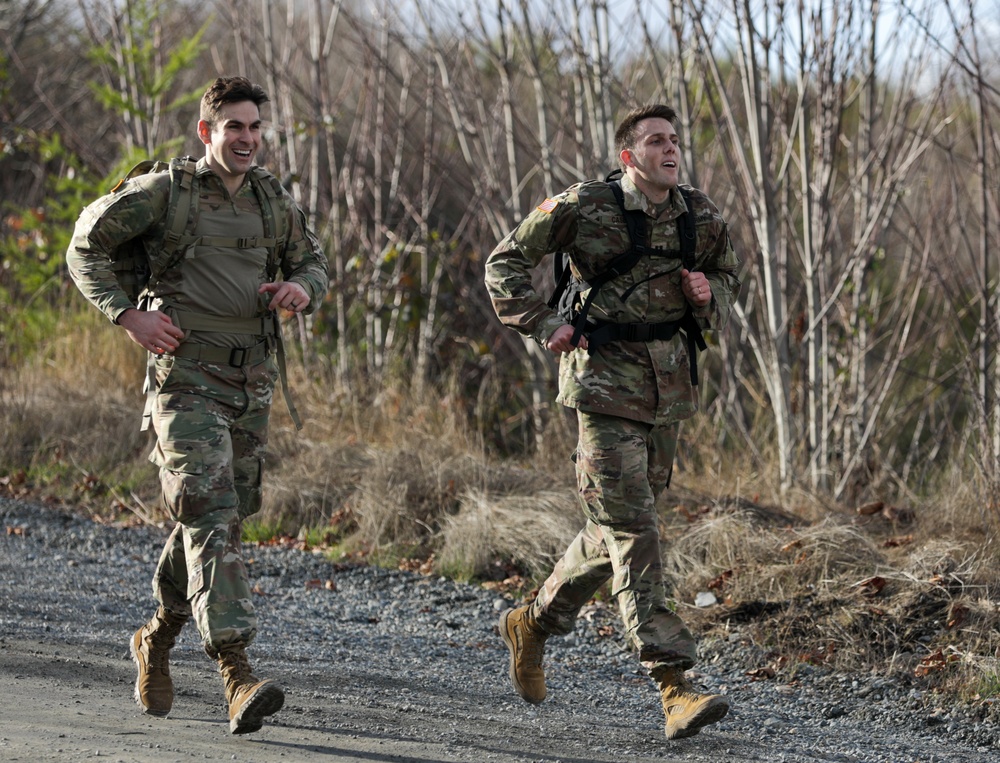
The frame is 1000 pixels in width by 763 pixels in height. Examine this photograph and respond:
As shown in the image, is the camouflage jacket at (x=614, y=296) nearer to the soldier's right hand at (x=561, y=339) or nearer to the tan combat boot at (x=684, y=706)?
the soldier's right hand at (x=561, y=339)

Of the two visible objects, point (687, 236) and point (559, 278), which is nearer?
point (687, 236)

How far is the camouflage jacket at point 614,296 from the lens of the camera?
4.10m

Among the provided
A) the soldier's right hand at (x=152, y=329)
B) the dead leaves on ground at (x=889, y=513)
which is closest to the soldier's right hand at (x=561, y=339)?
the soldier's right hand at (x=152, y=329)

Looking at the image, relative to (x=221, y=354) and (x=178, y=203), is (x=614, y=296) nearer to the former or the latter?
(x=221, y=354)

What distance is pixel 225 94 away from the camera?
13.1 ft

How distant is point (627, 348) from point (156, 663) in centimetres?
179

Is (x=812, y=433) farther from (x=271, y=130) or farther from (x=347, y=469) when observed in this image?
(x=271, y=130)

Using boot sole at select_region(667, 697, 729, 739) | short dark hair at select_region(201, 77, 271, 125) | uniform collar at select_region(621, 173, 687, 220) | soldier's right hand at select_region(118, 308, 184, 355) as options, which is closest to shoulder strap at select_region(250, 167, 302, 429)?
short dark hair at select_region(201, 77, 271, 125)

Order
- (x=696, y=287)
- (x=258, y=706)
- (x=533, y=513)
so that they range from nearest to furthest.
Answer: (x=258, y=706) < (x=696, y=287) < (x=533, y=513)

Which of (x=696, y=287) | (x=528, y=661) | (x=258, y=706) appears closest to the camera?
(x=258, y=706)

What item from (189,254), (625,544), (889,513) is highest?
(189,254)

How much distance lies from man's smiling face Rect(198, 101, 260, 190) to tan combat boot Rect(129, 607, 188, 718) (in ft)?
4.65

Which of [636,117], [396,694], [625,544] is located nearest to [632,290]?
[636,117]

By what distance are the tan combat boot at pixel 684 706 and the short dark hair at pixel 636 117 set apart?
5.58ft
